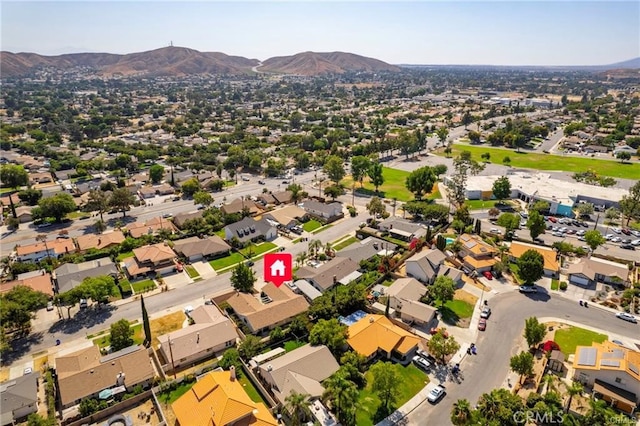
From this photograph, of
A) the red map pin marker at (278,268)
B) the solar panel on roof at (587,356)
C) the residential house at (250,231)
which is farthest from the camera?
the residential house at (250,231)

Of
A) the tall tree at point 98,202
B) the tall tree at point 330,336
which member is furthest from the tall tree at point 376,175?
the tall tree at point 98,202

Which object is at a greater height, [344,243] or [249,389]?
[344,243]

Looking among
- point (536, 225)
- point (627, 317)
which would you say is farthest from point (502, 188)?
point (627, 317)

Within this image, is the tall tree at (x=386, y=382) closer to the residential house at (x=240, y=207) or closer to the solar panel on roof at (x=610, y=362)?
the solar panel on roof at (x=610, y=362)

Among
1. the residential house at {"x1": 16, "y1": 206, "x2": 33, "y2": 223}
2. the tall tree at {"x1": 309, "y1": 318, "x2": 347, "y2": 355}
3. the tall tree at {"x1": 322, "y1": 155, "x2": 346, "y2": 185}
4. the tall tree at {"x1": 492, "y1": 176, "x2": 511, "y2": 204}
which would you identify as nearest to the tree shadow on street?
the tall tree at {"x1": 309, "y1": 318, "x2": 347, "y2": 355}

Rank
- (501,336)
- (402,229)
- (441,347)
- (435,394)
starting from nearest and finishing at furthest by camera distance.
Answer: (435,394) → (441,347) → (501,336) → (402,229)

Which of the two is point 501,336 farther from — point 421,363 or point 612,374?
point 421,363

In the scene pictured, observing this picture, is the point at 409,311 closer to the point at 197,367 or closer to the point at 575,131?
the point at 197,367
